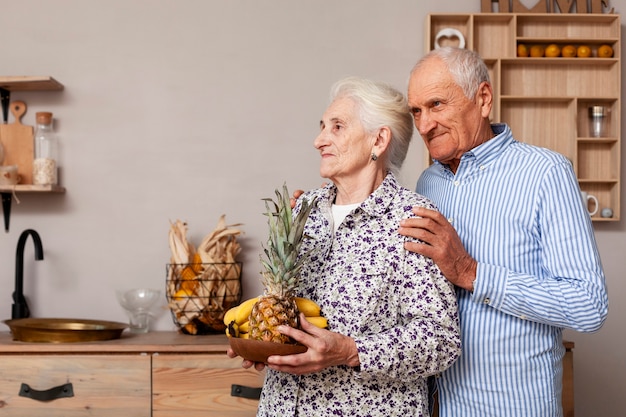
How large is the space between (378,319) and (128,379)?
119 centimetres

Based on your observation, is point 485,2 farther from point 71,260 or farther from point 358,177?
point 71,260

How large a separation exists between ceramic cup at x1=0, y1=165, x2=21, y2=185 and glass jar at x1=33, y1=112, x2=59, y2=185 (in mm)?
72

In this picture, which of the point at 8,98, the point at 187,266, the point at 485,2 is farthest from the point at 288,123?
the point at 8,98

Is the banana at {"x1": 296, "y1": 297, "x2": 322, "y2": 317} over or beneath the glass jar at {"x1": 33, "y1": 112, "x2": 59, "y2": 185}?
beneath

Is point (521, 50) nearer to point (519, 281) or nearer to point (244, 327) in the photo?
point (519, 281)

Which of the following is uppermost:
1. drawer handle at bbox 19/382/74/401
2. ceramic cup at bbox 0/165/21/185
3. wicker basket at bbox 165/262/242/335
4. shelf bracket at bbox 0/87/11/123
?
shelf bracket at bbox 0/87/11/123

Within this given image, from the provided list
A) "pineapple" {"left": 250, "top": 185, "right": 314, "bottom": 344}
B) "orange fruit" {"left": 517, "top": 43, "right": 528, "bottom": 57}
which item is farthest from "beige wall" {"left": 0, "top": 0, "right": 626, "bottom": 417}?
"pineapple" {"left": 250, "top": 185, "right": 314, "bottom": 344}

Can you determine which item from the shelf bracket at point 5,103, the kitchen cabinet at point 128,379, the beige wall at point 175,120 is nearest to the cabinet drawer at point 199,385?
the kitchen cabinet at point 128,379

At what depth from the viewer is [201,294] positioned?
105 inches

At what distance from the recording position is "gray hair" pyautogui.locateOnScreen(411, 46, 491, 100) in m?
1.71

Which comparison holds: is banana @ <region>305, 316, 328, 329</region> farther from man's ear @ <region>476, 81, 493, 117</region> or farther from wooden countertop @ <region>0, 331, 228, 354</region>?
wooden countertop @ <region>0, 331, 228, 354</region>

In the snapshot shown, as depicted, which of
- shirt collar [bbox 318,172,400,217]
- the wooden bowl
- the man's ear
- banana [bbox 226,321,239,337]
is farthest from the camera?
the man's ear

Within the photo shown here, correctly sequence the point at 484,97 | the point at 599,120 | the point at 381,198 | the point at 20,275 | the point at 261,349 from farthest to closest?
the point at 599,120 → the point at 20,275 → the point at 484,97 → the point at 381,198 → the point at 261,349

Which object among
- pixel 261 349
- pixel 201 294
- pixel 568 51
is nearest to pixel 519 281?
pixel 261 349
